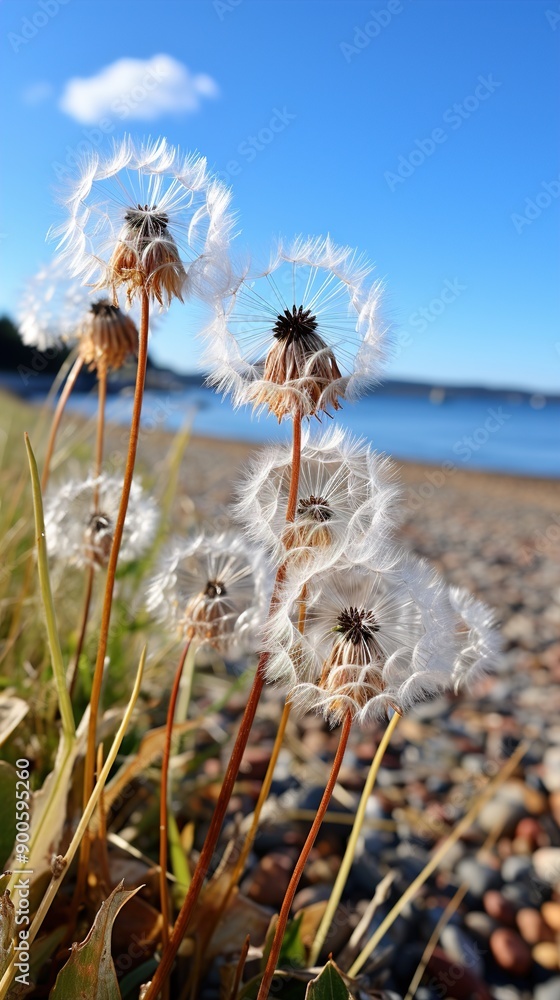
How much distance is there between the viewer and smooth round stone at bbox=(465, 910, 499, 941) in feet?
7.45

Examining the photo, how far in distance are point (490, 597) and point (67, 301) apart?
4639mm

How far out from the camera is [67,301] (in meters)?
1.99

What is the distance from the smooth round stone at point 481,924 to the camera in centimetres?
227

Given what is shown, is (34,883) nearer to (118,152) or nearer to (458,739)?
(118,152)

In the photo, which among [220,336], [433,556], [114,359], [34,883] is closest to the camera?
[220,336]

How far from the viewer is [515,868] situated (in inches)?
100

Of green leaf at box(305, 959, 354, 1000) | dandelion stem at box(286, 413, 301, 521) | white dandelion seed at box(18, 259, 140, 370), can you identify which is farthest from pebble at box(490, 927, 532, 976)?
white dandelion seed at box(18, 259, 140, 370)

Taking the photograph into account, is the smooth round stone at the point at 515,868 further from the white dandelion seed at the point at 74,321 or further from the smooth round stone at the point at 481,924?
the white dandelion seed at the point at 74,321

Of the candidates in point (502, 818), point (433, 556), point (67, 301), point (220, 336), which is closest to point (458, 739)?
point (502, 818)

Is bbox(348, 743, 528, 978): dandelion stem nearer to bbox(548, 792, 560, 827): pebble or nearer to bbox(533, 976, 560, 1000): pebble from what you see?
bbox(533, 976, 560, 1000): pebble

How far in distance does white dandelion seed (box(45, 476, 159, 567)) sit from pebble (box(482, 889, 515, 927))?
161cm

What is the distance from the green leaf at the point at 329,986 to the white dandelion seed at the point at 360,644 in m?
0.42

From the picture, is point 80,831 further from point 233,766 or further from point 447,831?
point 447,831

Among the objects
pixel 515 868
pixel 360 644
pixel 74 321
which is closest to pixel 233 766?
pixel 360 644
